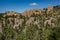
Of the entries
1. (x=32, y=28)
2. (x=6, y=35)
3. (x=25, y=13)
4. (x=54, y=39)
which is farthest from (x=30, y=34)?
(x=25, y=13)

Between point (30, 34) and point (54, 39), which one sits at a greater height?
point (54, 39)

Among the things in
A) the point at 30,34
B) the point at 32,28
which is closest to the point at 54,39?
the point at 30,34

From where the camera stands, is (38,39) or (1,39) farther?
(1,39)

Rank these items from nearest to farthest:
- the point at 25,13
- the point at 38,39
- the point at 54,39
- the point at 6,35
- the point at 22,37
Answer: the point at 54,39 → the point at 22,37 → the point at 38,39 → the point at 6,35 → the point at 25,13

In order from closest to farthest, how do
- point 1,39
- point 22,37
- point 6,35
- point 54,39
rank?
1. point 54,39
2. point 22,37
3. point 1,39
4. point 6,35

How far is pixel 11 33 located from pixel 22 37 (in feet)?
55.4

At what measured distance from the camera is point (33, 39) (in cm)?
6253

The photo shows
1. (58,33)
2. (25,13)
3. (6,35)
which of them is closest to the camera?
(58,33)

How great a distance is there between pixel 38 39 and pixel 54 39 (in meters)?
26.0

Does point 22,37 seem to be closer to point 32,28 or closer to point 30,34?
point 30,34

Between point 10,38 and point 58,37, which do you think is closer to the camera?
point 58,37

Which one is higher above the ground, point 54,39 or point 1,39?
point 54,39

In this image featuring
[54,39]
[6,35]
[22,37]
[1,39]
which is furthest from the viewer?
[6,35]

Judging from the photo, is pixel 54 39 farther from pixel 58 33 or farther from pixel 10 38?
pixel 10 38
